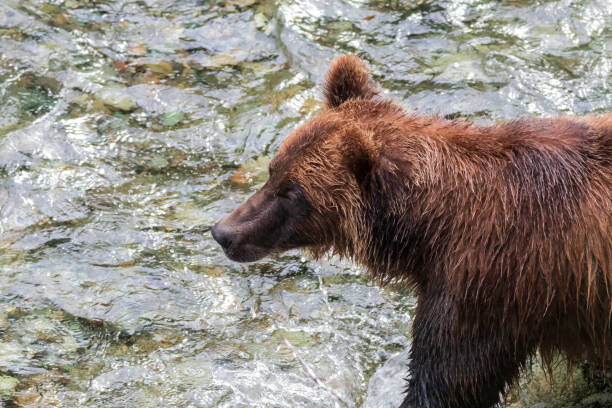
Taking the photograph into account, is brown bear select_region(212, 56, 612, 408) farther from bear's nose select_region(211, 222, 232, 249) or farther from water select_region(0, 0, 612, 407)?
water select_region(0, 0, 612, 407)

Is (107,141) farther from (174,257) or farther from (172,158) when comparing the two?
(174,257)

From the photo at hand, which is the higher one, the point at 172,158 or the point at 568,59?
the point at 568,59

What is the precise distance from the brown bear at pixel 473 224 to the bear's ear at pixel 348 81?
23 centimetres

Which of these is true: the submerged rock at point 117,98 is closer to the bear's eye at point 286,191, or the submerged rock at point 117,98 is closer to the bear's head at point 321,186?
the bear's head at point 321,186

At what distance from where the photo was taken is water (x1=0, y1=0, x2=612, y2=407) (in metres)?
5.65

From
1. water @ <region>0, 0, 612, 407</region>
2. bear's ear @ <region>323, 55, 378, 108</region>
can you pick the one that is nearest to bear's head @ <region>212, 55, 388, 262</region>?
bear's ear @ <region>323, 55, 378, 108</region>

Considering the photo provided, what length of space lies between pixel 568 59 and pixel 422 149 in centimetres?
427

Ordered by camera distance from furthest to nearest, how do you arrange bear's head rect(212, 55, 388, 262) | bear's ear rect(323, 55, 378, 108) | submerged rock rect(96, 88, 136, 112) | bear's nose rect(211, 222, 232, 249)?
submerged rock rect(96, 88, 136, 112) → bear's nose rect(211, 222, 232, 249) → bear's ear rect(323, 55, 378, 108) → bear's head rect(212, 55, 388, 262)

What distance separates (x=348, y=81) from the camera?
16.4 ft

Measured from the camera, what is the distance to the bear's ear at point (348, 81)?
4973mm

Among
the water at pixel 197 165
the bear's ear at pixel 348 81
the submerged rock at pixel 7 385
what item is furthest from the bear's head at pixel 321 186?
the submerged rock at pixel 7 385

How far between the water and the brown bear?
3.15ft

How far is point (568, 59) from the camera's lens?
318 inches

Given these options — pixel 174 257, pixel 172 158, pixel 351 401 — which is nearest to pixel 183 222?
pixel 174 257
